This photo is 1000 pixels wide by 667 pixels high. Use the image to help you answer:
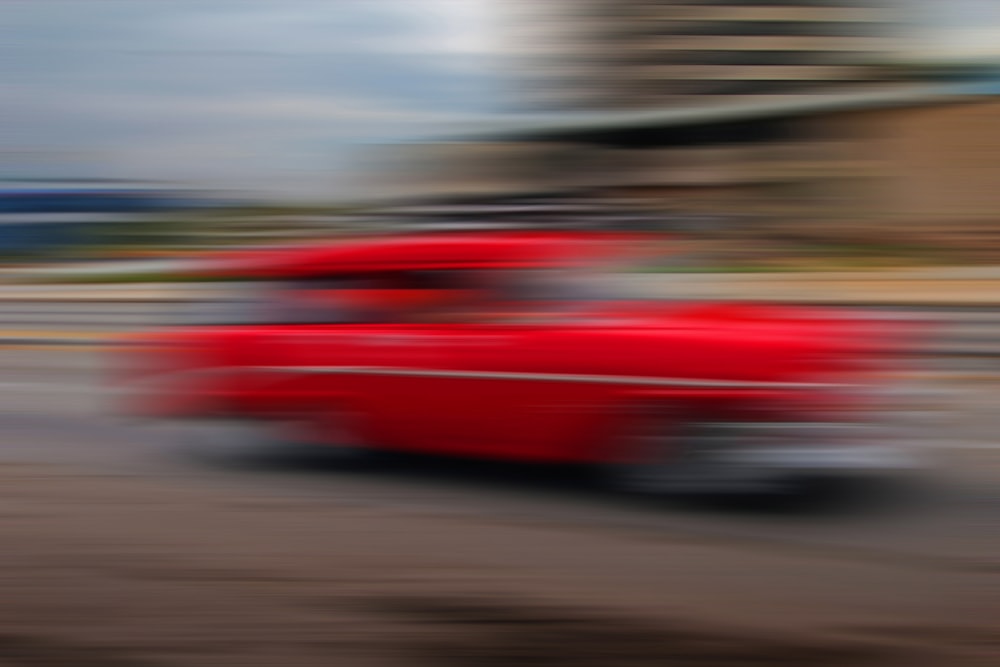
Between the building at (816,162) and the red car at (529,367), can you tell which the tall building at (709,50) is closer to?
the building at (816,162)

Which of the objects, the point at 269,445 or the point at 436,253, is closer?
the point at 436,253

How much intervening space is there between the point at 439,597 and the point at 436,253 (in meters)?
2.21

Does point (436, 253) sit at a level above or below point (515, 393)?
above

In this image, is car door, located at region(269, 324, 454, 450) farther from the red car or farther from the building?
the building

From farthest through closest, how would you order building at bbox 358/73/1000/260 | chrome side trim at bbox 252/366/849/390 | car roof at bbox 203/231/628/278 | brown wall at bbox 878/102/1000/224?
building at bbox 358/73/1000/260 → brown wall at bbox 878/102/1000/224 → car roof at bbox 203/231/628/278 → chrome side trim at bbox 252/366/849/390

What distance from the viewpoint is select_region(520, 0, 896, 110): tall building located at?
58.2 metres

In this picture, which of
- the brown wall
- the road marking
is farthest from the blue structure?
the road marking

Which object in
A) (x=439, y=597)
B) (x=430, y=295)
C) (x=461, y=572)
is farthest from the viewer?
(x=430, y=295)

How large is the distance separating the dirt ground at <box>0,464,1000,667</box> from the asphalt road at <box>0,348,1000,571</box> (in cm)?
18

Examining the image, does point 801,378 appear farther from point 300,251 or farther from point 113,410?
point 113,410

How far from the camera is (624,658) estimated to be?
12.5 feet

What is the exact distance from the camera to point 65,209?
6669 centimetres

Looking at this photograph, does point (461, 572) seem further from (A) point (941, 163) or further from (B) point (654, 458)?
(A) point (941, 163)

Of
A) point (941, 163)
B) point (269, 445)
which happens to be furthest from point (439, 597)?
point (941, 163)
